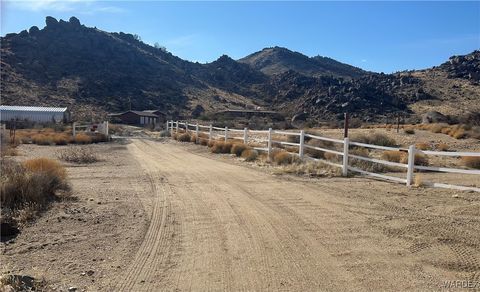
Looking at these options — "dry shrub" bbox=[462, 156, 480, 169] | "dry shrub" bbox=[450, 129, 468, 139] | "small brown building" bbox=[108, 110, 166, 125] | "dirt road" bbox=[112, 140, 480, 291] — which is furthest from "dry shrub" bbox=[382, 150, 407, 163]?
"small brown building" bbox=[108, 110, 166, 125]

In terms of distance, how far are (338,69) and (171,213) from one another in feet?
633

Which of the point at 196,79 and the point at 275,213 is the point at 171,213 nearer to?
the point at 275,213

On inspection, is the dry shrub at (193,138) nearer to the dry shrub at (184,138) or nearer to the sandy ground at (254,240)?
the dry shrub at (184,138)

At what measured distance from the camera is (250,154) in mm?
23156

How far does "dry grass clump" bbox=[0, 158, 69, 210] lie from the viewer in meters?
10.2

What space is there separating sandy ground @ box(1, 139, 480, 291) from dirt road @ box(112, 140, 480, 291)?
2 cm

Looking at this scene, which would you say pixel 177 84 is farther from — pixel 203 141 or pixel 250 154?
pixel 250 154

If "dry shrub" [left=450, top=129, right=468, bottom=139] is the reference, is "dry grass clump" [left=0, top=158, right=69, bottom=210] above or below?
below

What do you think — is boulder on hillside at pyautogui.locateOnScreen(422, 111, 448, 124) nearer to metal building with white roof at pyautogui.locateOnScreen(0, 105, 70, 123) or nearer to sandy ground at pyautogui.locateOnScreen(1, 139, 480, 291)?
metal building with white roof at pyautogui.locateOnScreen(0, 105, 70, 123)

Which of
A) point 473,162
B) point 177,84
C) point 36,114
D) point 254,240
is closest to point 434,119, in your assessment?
point 473,162

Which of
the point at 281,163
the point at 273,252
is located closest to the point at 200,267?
the point at 273,252

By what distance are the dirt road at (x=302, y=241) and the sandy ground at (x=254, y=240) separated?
0.05ft

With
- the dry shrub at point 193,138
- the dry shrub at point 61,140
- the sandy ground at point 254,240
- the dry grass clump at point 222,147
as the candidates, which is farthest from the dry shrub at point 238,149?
the dry shrub at point 61,140

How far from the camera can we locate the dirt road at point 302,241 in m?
6.23
